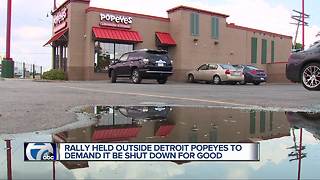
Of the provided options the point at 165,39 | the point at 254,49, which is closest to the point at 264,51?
the point at 254,49

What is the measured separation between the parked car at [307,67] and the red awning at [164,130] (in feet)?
23.6

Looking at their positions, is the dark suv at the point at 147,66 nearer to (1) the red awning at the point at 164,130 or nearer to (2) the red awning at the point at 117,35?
(2) the red awning at the point at 117,35

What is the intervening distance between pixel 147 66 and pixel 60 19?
45.4 feet

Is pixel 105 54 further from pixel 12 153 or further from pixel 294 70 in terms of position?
pixel 12 153

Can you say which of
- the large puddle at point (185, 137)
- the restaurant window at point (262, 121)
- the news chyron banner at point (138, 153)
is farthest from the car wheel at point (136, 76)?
the news chyron banner at point (138, 153)

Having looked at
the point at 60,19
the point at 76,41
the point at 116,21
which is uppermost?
the point at 60,19

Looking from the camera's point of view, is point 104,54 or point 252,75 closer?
point 252,75

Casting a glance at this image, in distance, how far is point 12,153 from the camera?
148 inches

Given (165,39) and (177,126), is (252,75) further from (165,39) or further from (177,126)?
(177,126)

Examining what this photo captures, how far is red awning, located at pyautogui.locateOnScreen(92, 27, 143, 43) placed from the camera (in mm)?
29125

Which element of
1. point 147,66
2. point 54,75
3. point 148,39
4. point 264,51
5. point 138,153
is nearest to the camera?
point 138,153

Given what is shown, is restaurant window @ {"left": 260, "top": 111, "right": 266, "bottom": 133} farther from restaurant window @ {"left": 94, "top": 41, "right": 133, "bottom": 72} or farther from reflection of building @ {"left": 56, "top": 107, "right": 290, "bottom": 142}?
restaurant window @ {"left": 94, "top": 41, "right": 133, "bottom": 72}

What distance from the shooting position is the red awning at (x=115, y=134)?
A: 4363 millimetres

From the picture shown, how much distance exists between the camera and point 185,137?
174 inches
